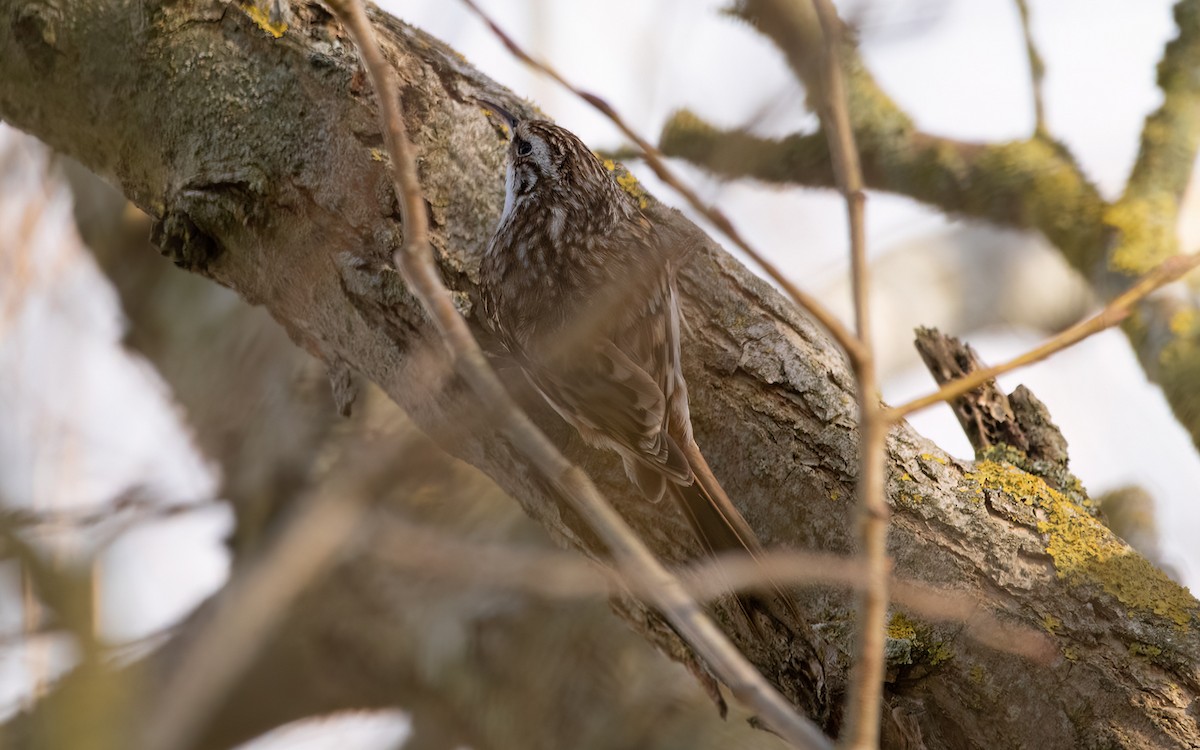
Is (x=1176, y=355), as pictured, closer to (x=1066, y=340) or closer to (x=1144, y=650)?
(x=1144, y=650)

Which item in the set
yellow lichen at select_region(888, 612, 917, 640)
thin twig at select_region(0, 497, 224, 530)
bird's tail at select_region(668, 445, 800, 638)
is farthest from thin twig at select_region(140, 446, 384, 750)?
yellow lichen at select_region(888, 612, 917, 640)

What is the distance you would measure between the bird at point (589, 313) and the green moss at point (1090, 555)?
439 mm

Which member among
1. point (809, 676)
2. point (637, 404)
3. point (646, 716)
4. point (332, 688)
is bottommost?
point (332, 688)

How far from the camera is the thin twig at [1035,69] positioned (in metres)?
2.67

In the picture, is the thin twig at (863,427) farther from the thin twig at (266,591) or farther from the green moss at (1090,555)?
the thin twig at (266,591)

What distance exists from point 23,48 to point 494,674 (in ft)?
7.00

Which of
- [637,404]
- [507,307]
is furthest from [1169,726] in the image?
[507,307]

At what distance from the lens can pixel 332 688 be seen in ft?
11.6

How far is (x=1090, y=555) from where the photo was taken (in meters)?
1.59

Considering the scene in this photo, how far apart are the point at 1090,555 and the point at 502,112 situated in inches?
49.3

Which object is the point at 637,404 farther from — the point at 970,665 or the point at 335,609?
the point at 335,609

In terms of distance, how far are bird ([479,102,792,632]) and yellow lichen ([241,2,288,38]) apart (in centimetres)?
38

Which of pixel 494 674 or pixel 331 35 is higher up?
pixel 331 35

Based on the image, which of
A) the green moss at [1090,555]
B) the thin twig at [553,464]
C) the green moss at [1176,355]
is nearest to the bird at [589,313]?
the green moss at [1090,555]
